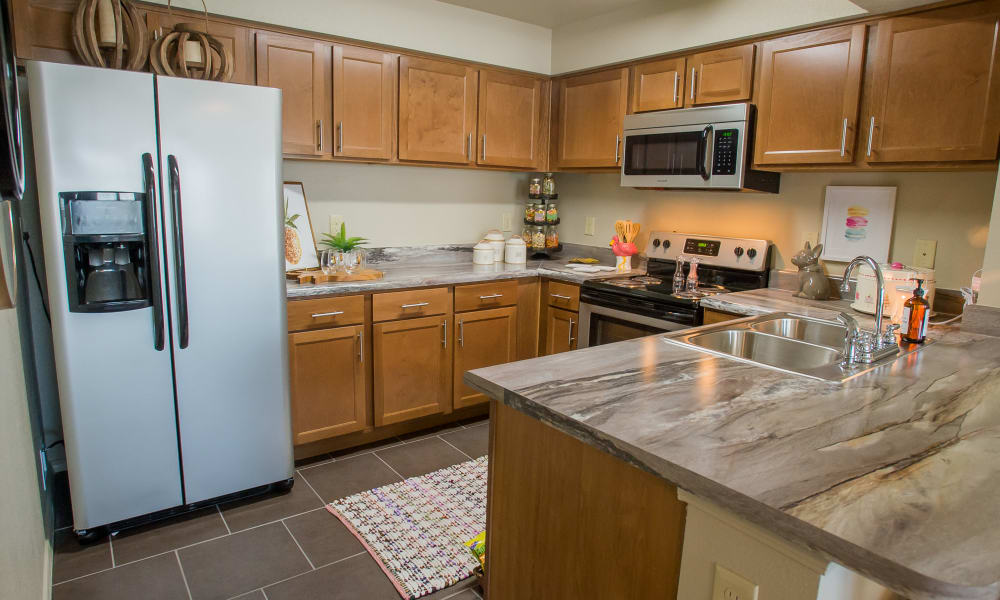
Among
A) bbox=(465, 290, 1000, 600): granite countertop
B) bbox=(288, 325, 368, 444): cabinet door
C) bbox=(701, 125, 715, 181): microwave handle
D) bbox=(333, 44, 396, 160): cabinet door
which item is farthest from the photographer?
bbox=(333, 44, 396, 160): cabinet door

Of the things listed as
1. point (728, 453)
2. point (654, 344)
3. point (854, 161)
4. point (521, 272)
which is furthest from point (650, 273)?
point (728, 453)

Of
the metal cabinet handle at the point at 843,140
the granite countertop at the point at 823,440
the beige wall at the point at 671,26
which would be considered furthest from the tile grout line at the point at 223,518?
the beige wall at the point at 671,26

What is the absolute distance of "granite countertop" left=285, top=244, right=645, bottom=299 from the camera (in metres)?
2.90

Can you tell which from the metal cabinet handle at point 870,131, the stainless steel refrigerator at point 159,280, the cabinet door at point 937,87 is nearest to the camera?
the stainless steel refrigerator at point 159,280

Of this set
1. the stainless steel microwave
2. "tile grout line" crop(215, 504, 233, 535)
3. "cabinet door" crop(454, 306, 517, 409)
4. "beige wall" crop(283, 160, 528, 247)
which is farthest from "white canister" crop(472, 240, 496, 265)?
"tile grout line" crop(215, 504, 233, 535)

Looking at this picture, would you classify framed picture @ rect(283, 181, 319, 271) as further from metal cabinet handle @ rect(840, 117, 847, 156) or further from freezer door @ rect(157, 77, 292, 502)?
metal cabinet handle @ rect(840, 117, 847, 156)

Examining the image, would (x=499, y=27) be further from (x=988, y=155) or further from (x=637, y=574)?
(x=637, y=574)

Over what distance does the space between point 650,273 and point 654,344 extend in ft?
5.89

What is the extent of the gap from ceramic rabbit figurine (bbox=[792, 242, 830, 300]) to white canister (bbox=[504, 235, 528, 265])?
1.56 meters

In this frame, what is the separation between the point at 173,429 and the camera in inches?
93.4

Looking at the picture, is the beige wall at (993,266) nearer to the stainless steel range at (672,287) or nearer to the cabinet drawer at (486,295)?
the stainless steel range at (672,287)

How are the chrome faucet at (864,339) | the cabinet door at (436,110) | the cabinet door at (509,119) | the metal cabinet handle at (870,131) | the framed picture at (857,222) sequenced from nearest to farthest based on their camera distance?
the chrome faucet at (864,339), the metal cabinet handle at (870,131), the framed picture at (857,222), the cabinet door at (436,110), the cabinet door at (509,119)

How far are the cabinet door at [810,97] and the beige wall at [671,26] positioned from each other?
0.30ft

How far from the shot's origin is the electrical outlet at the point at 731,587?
100 cm
